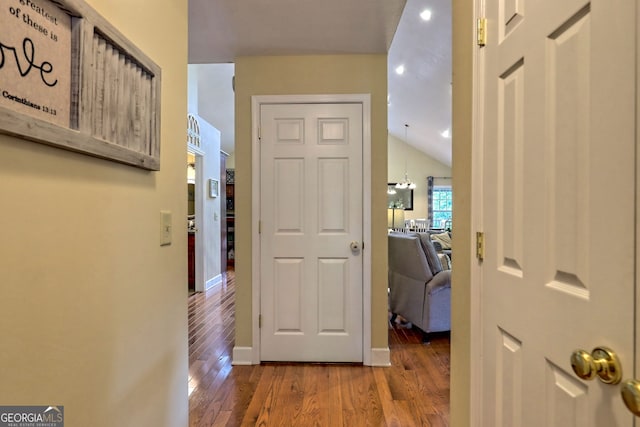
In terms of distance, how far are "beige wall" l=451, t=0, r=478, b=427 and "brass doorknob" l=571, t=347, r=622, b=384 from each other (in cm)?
53

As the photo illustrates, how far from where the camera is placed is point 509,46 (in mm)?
911

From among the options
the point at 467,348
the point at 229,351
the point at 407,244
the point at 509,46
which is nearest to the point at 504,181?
the point at 509,46

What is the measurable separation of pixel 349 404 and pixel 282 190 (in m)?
1.53

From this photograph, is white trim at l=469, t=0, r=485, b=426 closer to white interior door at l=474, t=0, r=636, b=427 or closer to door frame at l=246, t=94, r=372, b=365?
white interior door at l=474, t=0, r=636, b=427

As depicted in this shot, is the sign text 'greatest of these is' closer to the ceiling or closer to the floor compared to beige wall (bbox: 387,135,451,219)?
closer to the floor

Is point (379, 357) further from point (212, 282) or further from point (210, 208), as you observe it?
point (210, 208)

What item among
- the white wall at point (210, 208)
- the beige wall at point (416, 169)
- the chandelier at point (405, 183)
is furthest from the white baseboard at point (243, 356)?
the beige wall at point (416, 169)

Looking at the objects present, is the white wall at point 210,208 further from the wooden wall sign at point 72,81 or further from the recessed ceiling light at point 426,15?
the wooden wall sign at point 72,81

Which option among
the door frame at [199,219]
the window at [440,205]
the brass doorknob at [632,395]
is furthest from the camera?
the window at [440,205]

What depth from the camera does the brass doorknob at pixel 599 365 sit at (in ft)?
1.86

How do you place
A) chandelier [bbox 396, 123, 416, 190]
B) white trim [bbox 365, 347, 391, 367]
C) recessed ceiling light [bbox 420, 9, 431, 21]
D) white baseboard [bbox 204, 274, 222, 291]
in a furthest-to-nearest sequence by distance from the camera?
1. chandelier [bbox 396, 123, 416, 190]
2. white baseboard [bbox 204, 274, 222, 291]
3. recessed ceiling light [bbox 420, 9, 431, 21]
4. white trim [bbox 365, 347, 391, 367]

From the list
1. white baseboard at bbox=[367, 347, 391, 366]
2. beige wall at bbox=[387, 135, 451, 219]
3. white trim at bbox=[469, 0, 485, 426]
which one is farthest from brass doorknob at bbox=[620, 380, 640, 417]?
beige wall at bbox=[387, 135, 451, 219]

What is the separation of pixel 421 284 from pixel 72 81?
2.95 meters

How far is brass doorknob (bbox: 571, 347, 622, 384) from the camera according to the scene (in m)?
0.57
